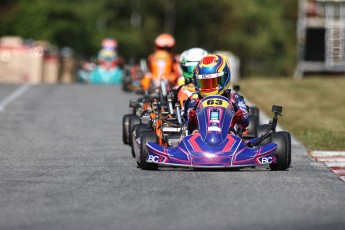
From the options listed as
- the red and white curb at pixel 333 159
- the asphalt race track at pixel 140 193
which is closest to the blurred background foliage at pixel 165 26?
the asphalt race track at pixel 140 193

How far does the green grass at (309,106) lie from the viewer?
52.9ft

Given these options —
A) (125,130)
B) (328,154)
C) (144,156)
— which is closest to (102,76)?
(125,130)

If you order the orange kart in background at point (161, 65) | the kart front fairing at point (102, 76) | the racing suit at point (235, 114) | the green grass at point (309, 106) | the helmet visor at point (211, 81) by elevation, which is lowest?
the kart front fairing at point (102, 76)

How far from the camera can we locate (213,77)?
40.8 ft

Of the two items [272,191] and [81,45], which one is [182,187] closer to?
[272,191]

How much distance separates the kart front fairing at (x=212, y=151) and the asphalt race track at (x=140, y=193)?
12cm

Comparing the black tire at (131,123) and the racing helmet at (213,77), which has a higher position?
the racing helmet at (213,77)

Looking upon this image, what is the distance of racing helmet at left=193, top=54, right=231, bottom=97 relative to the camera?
12430 mm

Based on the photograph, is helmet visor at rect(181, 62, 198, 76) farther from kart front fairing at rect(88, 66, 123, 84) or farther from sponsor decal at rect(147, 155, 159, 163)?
kart front fairing at rect(88, 66, 123, 84)

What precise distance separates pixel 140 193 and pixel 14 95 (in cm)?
1476

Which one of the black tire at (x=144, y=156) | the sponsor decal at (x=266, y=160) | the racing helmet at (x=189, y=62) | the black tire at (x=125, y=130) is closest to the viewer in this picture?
the sponsor decal at (x=266, y=160)

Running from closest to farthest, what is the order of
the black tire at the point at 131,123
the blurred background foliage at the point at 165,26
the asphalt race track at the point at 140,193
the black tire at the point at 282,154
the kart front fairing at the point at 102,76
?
1. the asphalt race track at the point at 140,193
2. the black tire at the point at 282,154
3. the black tire at the point at 131,123
4. the kart front fairing at the point at 102,76
5. the blurred background foliage at the point at 165,26

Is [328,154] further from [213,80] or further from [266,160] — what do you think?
[266,160]

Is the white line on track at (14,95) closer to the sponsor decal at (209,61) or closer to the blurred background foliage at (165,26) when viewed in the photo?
the sponsor decal at (209,61)
